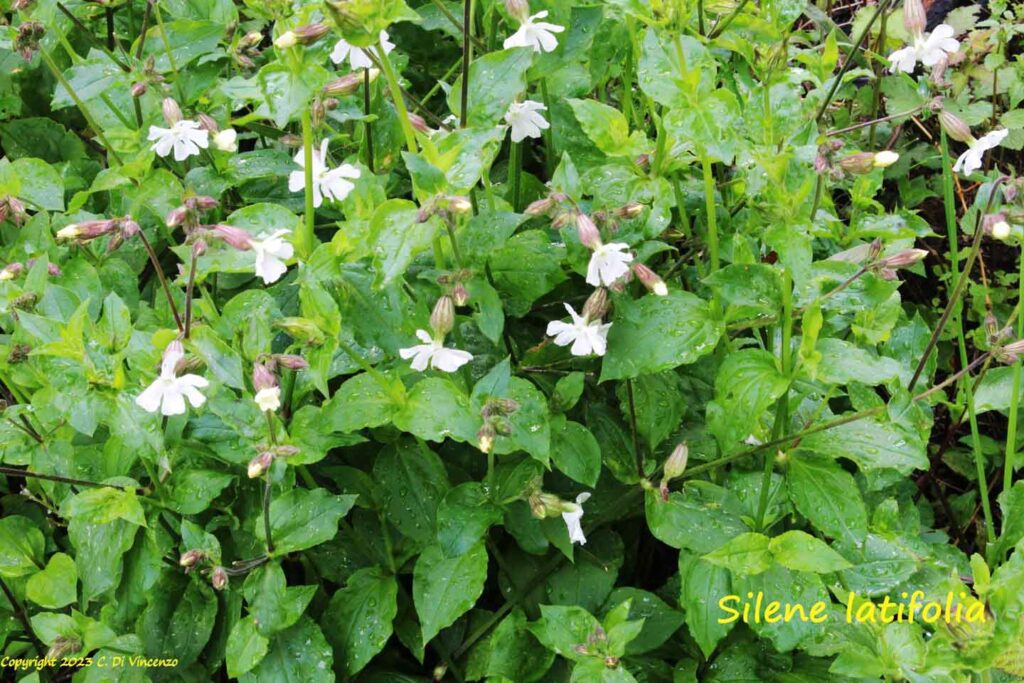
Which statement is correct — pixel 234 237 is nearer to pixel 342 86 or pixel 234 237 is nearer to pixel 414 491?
pixel 342 86

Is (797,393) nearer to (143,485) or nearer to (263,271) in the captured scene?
(263,271)

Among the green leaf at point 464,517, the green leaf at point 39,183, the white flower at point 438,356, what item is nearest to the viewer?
the white flower at point 438,356

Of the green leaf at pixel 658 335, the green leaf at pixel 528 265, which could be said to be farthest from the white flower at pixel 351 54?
the green leaf at pixel 658 335

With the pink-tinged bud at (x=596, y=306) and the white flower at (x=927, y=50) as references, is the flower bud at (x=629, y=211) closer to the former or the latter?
the pink-tinged bud at (x=596, y=306)

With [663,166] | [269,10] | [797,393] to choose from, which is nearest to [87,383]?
[269,10]

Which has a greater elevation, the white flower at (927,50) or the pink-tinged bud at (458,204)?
the white flower at (927,50)
